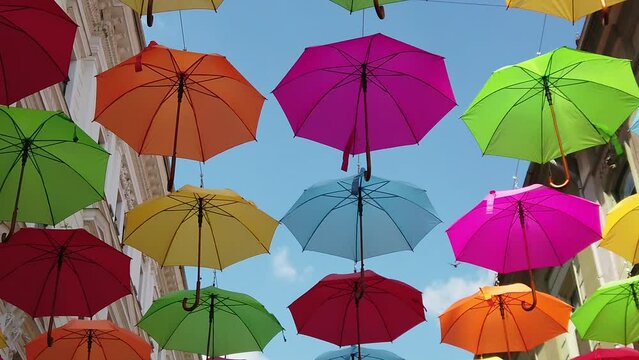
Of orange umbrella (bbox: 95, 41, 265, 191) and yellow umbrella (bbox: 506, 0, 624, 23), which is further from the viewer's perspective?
orange umbrella (bbox: 95, 41, 265, 191)

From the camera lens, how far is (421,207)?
11.9m

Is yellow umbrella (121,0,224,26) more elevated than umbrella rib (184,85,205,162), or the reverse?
yellow umbrella (121,0,224,26)

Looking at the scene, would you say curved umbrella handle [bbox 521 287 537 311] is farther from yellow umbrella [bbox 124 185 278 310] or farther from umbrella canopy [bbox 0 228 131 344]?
umbrella canopy [bbox 0 228 131 344]

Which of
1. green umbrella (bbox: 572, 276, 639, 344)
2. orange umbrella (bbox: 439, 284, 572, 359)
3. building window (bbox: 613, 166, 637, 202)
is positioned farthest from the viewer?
building window (bbox: 613, 166, 637, 202)

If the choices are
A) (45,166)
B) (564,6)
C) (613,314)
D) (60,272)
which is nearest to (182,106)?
(45,166)

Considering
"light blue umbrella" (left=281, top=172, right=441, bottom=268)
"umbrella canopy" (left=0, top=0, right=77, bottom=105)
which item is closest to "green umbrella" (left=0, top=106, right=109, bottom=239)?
"umbrella canopy" (left=0, top=0, right=77, bottom=105)

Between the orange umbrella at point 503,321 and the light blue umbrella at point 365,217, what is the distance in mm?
1502

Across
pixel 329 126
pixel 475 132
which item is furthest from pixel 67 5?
pixel 475 132

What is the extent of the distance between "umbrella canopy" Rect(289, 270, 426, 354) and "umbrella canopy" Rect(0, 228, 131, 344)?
8.81ft

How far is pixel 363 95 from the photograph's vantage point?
1051 cm

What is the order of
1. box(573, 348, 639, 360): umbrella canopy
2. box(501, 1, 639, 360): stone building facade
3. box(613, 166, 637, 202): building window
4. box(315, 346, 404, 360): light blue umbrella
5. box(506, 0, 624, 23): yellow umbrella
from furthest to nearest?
box(613, 166, 637, 202): building window
box(501, 1, 639, 360): stone building facade
box(315, 346, 404, 360): light blue umbrella
box(573, 348, 639, 360): umbrella canopy
box(506, 0, 624, 23): yellow umbrella

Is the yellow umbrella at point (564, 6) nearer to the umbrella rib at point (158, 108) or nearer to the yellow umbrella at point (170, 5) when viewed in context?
the yellow umbrella at point (170, 5)

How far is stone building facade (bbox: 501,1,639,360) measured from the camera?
Answer: 17.1 meters

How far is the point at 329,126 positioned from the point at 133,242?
10.3 ft
